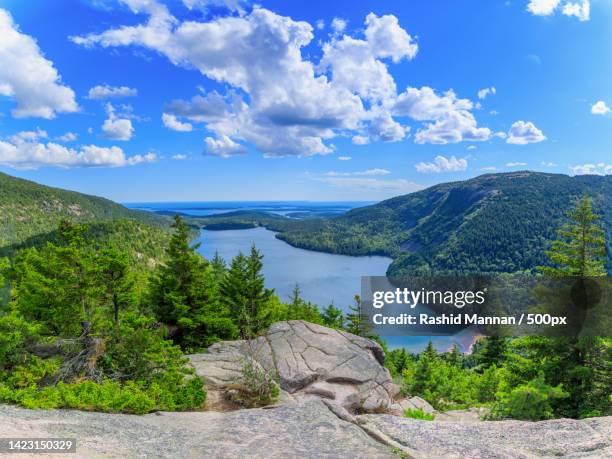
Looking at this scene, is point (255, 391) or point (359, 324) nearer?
point (255, 391)

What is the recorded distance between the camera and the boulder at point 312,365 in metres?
14.3

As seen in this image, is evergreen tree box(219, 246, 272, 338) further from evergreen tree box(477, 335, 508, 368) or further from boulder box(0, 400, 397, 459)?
evergreen tree box(477, 335, 508, 368)

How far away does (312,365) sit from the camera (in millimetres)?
15859

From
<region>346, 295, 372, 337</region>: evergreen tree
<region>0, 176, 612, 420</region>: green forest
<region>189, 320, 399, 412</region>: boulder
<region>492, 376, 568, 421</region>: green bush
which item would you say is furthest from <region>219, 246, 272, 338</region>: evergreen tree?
<region>346, 295, 372, 337</region>: evergreen tree

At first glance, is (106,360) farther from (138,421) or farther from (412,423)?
(412,423)

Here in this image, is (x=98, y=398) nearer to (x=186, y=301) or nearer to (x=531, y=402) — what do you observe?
(x=186, y=301)

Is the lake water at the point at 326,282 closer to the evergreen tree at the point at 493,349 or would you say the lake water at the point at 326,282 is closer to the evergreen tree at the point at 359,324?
the evergreen tree at the point at 359,324

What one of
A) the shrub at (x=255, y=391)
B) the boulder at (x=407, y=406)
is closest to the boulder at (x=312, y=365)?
the boulder at (x=407, y=406)

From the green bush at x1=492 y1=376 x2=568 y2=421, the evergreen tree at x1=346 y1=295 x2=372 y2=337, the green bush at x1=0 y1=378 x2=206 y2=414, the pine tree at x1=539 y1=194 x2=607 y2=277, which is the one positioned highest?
the pine tree at x1=539 y1=194 x2=607 y2=277

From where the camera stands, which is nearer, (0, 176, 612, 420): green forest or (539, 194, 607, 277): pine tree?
(0, 176, 612, 420): green forest

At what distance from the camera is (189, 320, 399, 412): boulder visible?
14289 millimetres

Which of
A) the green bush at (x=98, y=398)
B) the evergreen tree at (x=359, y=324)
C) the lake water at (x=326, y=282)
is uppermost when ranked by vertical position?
the green bush at (x=98, y=398)

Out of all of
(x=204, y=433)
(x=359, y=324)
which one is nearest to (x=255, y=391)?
(x=204, y=433)

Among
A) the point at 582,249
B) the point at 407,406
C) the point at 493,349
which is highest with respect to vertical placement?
the point at 582,249
